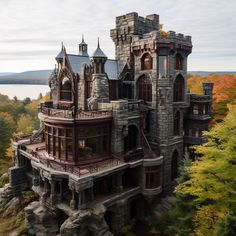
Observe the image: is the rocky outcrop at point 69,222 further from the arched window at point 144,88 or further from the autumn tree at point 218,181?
the arched window at point 144,88

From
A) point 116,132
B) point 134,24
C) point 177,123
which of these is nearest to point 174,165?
point 177,123

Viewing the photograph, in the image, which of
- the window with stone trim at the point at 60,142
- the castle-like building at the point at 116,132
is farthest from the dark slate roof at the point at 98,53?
the window with stone trim at the point at 60,142

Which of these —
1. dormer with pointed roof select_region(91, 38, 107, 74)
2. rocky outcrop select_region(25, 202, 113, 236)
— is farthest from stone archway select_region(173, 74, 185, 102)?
rocky outcrop select_region(25, 202, 113, 236)

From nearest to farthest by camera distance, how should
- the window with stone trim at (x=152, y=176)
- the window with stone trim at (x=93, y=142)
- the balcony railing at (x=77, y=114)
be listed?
the balcony railing at (x=77, y=114)
the window with stone trim at (x=93, y=142)
the window with stone trim at (x=152, y=176)

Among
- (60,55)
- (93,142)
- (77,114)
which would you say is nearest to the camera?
(77,114)

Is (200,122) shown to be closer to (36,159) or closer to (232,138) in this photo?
(232,138)

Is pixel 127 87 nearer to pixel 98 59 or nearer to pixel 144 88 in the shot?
pixel 144 88

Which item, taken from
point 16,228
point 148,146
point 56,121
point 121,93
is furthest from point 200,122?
point 16,228
